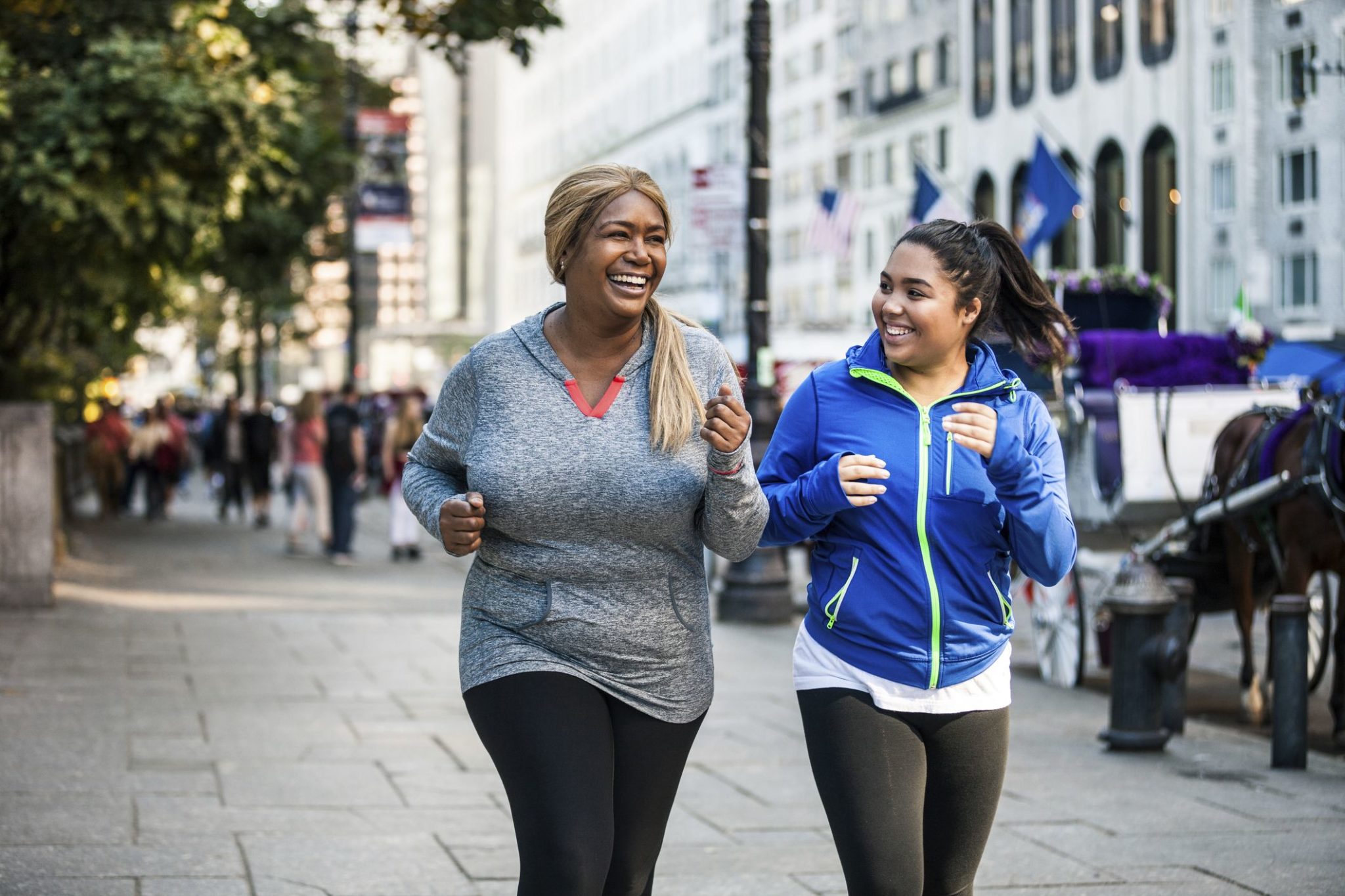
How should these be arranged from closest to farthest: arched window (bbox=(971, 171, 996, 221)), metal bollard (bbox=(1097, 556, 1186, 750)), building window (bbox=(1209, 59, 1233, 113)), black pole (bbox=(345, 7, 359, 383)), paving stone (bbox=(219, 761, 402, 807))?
paving stone (bbox=(219, 761, 402, 807)), metal bollard (bbox=(1097, 556, 1186, 750)), black pole (bbox=(345, 7, 359, 383)), building window (bbox=(1209, 59, 1233, 113)), arched window (bbox=(971, 171, 996, 221))

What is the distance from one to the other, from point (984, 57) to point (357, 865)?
56.7 meters

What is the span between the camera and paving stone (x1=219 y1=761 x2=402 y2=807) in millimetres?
7164

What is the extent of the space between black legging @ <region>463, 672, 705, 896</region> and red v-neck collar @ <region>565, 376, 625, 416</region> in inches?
20.5

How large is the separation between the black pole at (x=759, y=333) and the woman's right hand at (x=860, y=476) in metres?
9.91

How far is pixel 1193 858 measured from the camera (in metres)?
6.38

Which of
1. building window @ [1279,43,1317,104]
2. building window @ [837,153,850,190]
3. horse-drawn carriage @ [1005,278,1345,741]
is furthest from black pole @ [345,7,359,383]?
building window @ [837,153,850,190]

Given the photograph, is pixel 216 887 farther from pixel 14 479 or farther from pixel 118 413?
pixel 118 413

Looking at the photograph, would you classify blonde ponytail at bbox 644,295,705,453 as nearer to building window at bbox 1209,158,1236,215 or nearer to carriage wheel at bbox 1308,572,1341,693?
carriage wheel at bbox 1308,572,1341,693

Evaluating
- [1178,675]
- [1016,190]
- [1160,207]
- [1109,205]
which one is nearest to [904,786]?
[1178,675]

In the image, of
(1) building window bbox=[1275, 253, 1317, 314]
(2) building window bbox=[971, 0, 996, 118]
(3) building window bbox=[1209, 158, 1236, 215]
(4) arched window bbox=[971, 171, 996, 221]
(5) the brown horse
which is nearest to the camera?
(5) the brown horse

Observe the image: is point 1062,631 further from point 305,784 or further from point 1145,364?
point 305,784

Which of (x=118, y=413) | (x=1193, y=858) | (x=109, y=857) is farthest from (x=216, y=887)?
(x=118, y=413)

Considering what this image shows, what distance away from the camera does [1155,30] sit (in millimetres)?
48156

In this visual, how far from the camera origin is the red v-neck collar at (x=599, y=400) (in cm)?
374
